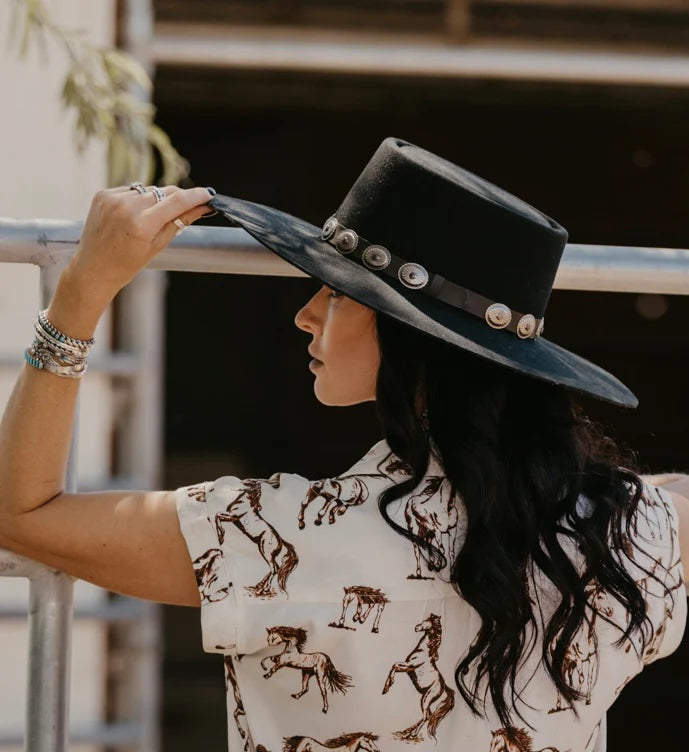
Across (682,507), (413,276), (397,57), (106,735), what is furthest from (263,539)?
(397,57)

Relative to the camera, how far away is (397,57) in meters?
4.02

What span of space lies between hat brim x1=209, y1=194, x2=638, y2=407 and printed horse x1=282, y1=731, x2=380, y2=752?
31 cm

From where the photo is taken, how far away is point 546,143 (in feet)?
15.0

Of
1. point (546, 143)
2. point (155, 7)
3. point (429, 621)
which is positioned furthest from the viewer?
point (546, 143)

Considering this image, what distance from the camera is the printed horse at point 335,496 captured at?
1046 mm

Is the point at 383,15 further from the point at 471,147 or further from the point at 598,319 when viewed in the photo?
the point at 598,319

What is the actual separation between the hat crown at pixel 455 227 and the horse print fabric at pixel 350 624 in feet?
0.62

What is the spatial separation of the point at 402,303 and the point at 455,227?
9cm

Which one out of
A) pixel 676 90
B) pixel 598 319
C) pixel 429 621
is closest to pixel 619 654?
pixel 429 621

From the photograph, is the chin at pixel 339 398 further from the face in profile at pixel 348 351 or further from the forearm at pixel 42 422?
the forearm at pixel 42 422

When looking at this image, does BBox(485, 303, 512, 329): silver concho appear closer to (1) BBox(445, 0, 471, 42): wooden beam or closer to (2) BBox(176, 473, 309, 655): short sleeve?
(2) BBox(176, 473, 309, 655): short sleeve

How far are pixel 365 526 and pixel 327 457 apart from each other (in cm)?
370

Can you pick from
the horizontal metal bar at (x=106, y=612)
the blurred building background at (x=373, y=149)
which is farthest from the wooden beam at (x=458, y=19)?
the horizontal metal bar at (x=106, y=612)

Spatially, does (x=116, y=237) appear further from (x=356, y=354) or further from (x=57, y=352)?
(x=356, y=354)
